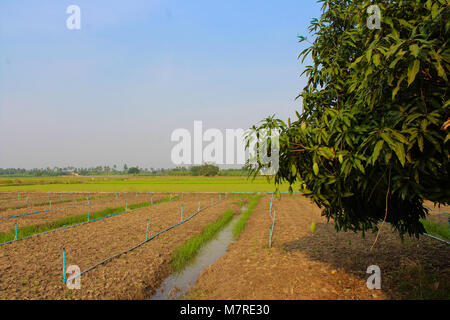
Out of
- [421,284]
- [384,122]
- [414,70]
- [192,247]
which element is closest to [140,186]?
[192,247]

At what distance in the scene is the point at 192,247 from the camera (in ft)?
39.0

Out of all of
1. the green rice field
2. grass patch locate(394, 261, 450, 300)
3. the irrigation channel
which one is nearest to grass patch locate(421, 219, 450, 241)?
grass patch locate(394, 261, 450, 300)

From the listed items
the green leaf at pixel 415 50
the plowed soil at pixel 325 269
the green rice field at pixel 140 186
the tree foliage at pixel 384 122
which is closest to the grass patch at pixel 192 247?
the plowed soil at pixel 325 269

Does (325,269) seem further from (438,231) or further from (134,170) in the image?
(134,170)

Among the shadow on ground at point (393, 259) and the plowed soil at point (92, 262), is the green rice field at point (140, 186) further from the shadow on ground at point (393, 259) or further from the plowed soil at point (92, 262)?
the shadow on ground at point (393, 259)

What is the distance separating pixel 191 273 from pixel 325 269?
177 inches

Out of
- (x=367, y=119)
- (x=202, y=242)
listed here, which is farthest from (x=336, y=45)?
(x=202, y=242)

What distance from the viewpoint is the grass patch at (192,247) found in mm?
10258

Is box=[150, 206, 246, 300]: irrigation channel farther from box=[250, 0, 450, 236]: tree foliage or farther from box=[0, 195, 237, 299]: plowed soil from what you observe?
box=[250, 0, 450, 236]: tree foliage

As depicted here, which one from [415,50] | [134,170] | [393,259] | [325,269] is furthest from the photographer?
[134,170]

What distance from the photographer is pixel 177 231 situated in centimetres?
1466

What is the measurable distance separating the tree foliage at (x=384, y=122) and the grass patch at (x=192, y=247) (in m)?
6.82
